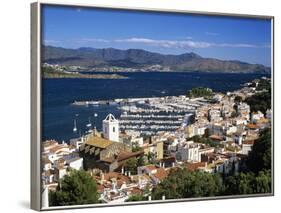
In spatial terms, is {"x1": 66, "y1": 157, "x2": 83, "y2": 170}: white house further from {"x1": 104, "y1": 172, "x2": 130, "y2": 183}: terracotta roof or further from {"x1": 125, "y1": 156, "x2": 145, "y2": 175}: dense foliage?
{"x1": 125, "y1": 156, "x2": 145, "y2": 175}: dense foliage

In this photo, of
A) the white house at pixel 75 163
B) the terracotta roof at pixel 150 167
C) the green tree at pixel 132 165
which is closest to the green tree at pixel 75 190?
the white house at pixel 75 163

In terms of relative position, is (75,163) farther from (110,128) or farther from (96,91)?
(96,91)

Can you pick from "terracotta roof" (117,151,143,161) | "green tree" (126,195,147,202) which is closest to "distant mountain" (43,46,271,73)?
"terracotta roof" (117,151,143,161)

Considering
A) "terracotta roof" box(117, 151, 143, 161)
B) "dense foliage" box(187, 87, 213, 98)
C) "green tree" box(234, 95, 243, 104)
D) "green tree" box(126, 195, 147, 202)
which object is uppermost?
"dense foliage" box(187, 87, 213, 98)

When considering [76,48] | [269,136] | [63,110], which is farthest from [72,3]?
[269,136]

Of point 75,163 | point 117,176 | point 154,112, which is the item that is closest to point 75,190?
point 75,163

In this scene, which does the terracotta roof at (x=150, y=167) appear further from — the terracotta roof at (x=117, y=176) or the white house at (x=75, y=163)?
the white house at (x=75, y=163)

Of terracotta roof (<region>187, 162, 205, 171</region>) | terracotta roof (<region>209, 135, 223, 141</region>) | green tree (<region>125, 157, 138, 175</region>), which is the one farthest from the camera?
terracotta roof (<region>209, 135, 223, 141</region>)
